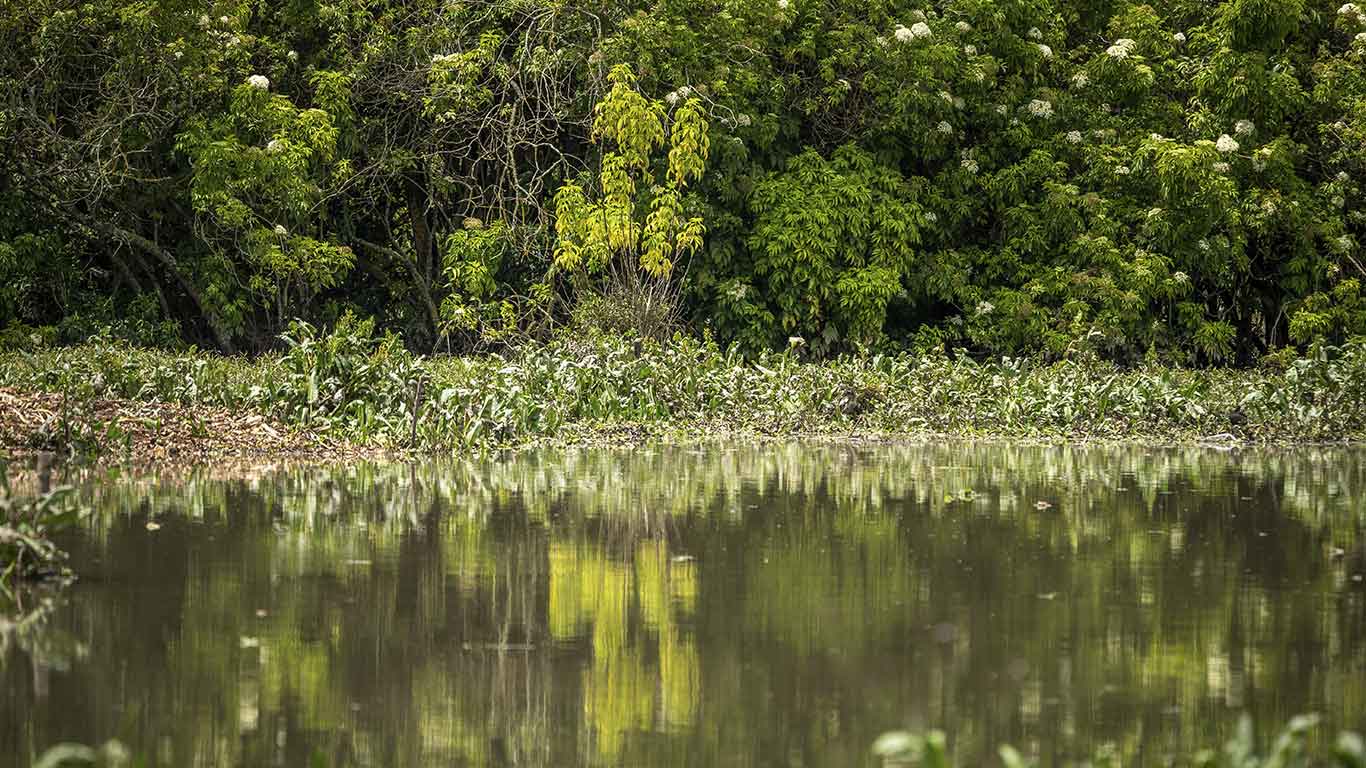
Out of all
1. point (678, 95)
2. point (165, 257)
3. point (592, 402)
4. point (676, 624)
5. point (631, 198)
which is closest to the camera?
point (676, 624)

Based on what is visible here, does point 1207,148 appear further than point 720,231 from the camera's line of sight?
No

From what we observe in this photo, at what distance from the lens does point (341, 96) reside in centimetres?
2384

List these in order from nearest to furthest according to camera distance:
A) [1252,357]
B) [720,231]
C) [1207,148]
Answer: [1207,148] → [720,231] → [1252,357]

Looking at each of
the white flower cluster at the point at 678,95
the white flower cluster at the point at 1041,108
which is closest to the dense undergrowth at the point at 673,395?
the white flower cluster at the point at 678,95

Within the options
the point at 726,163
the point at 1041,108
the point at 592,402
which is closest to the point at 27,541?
the point at 592,402

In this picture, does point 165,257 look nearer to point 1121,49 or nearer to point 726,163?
point 726,163

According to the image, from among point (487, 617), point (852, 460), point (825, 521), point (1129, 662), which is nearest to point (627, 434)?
point (852, 460)

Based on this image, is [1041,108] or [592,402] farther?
[1041,108]

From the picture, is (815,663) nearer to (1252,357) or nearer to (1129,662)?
(1129,662)

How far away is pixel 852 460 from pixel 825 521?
395cm

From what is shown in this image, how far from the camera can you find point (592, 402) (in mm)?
16125

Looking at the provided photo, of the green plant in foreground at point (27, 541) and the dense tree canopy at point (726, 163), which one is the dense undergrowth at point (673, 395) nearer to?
the dense tree canopy at point (726, 163)

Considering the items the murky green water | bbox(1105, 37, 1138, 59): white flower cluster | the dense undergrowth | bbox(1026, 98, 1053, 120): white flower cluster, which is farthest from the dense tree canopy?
the murky green water

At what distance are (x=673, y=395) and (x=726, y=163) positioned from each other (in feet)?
24.7
